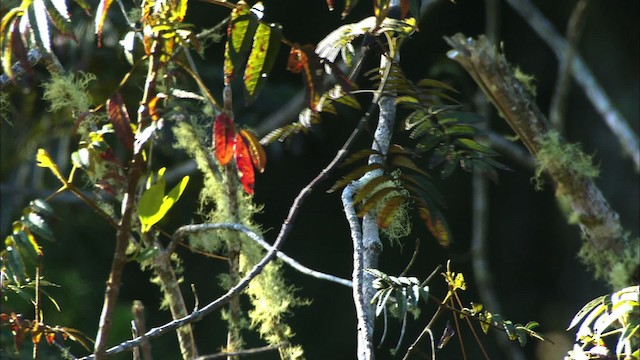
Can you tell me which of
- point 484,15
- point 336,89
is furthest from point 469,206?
point 336,89

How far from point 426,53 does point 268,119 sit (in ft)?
2.59

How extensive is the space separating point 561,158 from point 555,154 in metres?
0.02

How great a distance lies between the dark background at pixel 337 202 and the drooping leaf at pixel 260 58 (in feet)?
6.04

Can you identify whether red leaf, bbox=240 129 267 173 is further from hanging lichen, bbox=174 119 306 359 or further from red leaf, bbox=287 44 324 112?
hanging lichen, bbox=174 119 306 359

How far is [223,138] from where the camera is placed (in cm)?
90

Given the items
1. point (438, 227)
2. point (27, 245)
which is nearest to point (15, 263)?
point (27, 245)

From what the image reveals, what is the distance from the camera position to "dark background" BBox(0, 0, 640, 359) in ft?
10.6

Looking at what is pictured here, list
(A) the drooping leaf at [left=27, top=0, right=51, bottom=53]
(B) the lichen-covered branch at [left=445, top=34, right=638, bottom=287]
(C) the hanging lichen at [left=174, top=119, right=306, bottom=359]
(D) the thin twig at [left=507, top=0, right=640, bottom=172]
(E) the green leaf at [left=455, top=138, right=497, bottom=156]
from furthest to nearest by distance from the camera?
(D) the thin twig at [left=507, top=0, right=640, bottom=172] < (B) the lichen-covered branch at [left=445, top=34, right=638, bottom=287] < (C) the hanging lichen at [left=174, top=119, right=306, bottom=359] < (E) the green leaf at [left=455, top=138, right=497, bottom=156] < (A) the drooping leaf at [left=27, top=0, right=51, bottom=53]

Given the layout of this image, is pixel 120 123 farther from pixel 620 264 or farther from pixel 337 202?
pixel 337 202

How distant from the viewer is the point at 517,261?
4.37 meters

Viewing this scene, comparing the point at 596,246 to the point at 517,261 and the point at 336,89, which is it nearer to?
the point at 336,89

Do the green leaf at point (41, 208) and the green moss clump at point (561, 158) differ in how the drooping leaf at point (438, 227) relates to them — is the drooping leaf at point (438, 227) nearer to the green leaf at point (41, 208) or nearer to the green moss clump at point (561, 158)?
the green leaf at point (41, 208)

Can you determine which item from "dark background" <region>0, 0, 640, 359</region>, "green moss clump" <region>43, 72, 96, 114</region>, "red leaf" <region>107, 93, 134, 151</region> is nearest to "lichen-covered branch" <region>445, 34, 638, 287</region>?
"green moss clump" <region>43, 72, 96, 114</region>

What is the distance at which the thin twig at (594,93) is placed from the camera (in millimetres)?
2877
